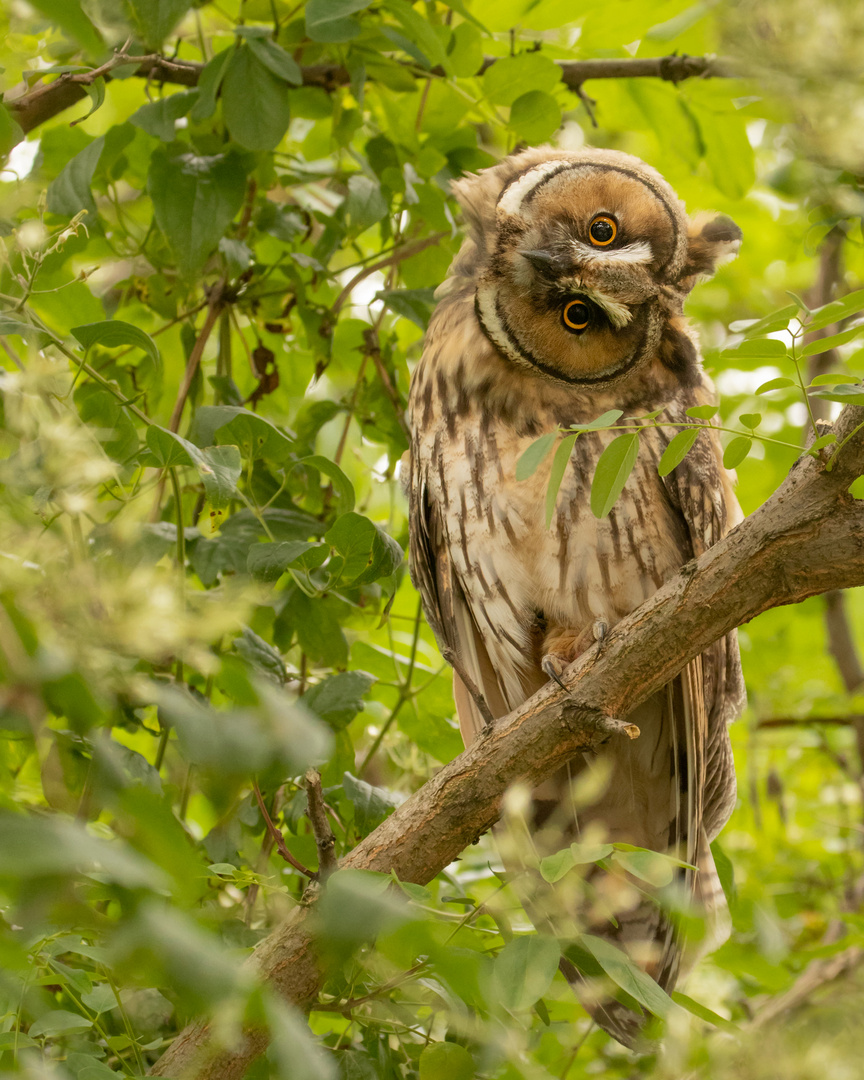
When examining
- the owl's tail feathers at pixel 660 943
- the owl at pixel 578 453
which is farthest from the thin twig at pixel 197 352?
the owl's tail feathers at pixel 660 943

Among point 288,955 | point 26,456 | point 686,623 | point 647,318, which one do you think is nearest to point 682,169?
point 647,318

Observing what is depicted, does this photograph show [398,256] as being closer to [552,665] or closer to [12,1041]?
[552,665]

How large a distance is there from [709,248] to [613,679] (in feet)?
2.70

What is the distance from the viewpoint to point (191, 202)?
55.6 inches

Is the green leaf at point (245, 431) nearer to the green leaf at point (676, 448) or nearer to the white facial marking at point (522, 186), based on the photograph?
the green leaf at point (676, 448)

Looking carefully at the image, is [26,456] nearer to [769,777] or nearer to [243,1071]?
[243,1071]

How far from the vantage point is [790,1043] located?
66 cm

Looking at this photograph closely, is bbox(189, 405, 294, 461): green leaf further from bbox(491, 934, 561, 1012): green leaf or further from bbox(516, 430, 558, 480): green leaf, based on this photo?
bbox(491, 934, 561, 1012): green leaf

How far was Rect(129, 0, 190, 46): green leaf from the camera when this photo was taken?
4.05 feet

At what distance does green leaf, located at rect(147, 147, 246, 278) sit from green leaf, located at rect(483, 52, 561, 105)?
45 cm

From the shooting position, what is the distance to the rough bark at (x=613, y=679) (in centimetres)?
101

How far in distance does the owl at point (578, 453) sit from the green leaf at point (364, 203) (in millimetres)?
170

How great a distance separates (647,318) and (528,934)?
1.02 m

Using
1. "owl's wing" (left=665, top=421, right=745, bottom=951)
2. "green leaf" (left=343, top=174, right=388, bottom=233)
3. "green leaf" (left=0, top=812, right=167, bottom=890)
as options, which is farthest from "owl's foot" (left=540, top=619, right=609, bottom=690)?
"green leaf" (left=0, top=812, right=167, bottom=890)
